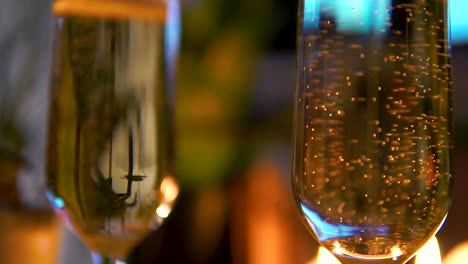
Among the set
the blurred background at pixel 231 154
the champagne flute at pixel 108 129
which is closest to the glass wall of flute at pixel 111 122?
the champagne flute at pixel 108 129

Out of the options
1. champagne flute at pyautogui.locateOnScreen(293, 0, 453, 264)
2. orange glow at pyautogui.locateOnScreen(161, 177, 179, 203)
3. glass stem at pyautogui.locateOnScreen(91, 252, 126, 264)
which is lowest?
glass stem at pyautogui.locateOnScreen(91, 252, 126, 264)

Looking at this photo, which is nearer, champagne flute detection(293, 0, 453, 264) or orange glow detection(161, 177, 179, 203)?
champagne flute detection(293, 0, 453, 264)

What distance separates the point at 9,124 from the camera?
1.67m

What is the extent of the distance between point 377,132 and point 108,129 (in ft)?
0.81

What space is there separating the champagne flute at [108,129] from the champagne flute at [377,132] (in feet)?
0.58

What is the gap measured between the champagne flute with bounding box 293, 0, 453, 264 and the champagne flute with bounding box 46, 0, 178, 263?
18 cm

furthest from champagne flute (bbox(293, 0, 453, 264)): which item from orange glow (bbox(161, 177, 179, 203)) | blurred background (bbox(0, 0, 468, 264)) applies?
blurred background (bbox(0, 0, 468, 264))

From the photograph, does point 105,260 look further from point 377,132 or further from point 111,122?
point 377,132

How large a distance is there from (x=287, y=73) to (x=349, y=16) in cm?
164

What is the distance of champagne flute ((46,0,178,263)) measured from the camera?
23.8 inches

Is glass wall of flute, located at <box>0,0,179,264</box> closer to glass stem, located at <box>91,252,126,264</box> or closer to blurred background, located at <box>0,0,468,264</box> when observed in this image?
glass stem, located at <box>91,252,126,264</box>

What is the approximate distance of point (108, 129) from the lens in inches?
24.0

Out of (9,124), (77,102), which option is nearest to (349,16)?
(77,102)

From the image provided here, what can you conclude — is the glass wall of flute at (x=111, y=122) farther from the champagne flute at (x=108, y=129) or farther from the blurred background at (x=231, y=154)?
the blurred background at (x=231, y=154)
